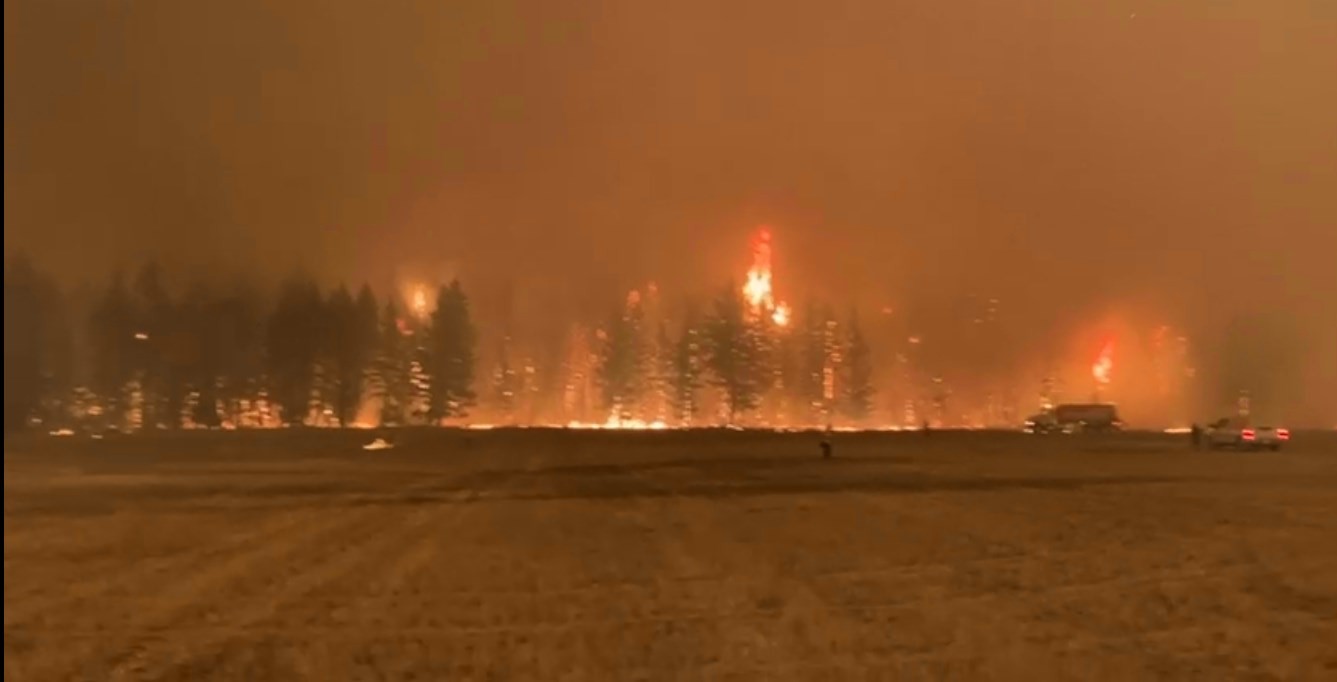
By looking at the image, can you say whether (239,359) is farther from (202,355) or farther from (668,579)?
(668,579)

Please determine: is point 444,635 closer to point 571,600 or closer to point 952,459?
point 571,600

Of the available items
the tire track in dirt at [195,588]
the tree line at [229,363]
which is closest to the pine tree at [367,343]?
the tree line at [229,363]

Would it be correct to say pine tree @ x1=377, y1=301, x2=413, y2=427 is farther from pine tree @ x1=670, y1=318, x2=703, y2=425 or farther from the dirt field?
the dirt field

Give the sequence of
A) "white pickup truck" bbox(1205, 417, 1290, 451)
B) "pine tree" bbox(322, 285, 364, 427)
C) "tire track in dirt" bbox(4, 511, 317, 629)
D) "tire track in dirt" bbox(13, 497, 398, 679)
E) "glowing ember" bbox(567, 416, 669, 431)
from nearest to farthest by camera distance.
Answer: "tire track in dirt" bbox(13, 497, 398, 679) < "tire track in dirt" bbox(4, 511, 317, 629) < "white pickup truck" bbox(1205, 417, 1290, 451) < "pine tree" bbox(322, 285, 364, 427) < "glowing ember" bbox(567, 416, 669, 431)

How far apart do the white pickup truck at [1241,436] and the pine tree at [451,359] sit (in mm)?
65180

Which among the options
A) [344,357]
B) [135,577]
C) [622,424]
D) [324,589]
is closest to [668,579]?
[324,589]

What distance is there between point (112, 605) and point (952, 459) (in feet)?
153

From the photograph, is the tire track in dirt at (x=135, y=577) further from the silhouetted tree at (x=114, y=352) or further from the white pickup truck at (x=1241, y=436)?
the white pickup truck at (x=1241, y=436)

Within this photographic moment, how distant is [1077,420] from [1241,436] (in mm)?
44095

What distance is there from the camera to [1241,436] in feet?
237

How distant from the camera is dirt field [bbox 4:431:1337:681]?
1517 centimetres

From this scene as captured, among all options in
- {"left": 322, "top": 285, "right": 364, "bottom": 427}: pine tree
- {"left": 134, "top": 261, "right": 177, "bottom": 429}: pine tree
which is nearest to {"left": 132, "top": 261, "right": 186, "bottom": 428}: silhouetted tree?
{"left": 134, "top": 261, "right": 177, "bottom": 429}: pine tree

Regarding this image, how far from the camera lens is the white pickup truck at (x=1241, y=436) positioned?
235 ft

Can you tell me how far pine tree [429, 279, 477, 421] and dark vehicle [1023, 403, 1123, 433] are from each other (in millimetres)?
46071
